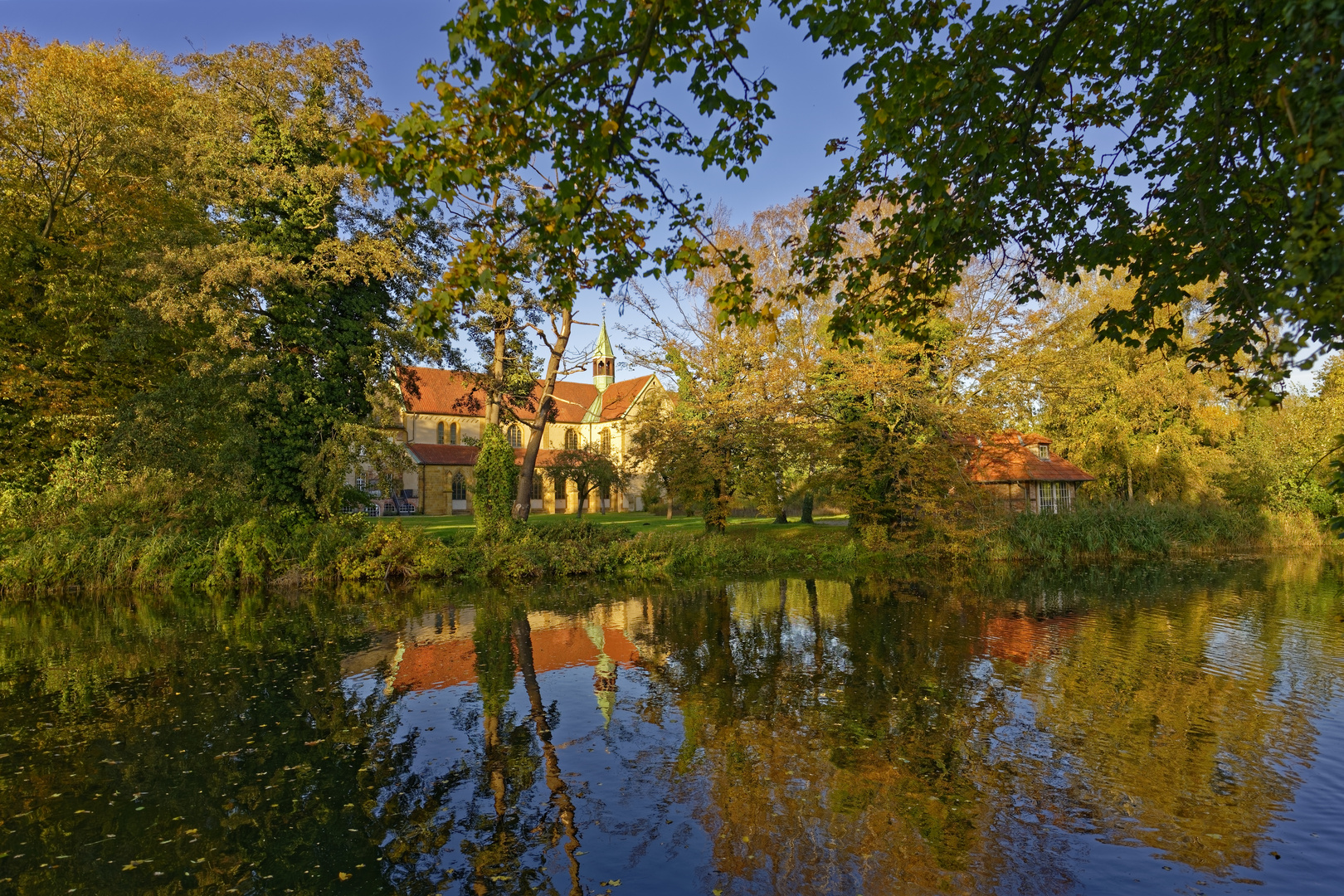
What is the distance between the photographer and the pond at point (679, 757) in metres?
5.21

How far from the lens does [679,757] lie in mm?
7289

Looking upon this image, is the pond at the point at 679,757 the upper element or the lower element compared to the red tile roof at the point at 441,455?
lower

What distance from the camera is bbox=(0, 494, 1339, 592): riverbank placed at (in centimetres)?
1983

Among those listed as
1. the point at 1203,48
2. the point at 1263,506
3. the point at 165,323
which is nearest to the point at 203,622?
the point at 165,323

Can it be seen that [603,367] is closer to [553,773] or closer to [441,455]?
[441,455]

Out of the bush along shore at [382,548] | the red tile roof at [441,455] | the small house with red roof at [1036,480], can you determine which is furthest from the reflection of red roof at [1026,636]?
the red tile roof at [441,455]

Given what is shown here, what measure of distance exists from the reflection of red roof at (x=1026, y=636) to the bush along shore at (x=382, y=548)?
925 cm

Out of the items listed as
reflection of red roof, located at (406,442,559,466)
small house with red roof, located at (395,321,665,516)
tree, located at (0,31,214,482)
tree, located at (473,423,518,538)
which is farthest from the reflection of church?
reflection of red roof, located at (406,442,559,466)

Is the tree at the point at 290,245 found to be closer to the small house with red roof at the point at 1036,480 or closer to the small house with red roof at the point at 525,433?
the small house with red roof at the point at 525,433

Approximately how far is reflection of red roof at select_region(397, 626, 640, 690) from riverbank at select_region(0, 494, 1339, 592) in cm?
823

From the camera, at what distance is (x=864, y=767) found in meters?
6.90

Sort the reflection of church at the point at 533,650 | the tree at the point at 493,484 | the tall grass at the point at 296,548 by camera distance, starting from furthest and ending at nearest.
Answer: the tree at the point at 493,484, the tall grass at the point at 296,548, the reflection of church at the point at 533,650

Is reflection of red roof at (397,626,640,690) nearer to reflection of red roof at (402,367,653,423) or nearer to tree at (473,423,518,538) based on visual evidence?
tree at (473,423,518,538)

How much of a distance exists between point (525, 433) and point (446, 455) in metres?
8.81
